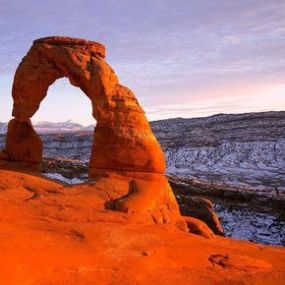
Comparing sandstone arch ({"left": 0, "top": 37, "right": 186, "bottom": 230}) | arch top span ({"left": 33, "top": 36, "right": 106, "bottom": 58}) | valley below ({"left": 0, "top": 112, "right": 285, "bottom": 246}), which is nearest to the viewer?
sandstone arch ({"left": 0, "top": 37, "right": 186, "bottom": 230})

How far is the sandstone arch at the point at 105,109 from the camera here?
11750mm

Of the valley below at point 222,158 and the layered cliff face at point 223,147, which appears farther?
the layered cliff face at point 223,147

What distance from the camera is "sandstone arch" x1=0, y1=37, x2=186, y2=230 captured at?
1175 cm

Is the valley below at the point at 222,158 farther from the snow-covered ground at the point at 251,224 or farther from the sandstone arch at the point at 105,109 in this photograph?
the sandstone arch at the point at 105,109

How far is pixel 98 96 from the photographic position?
11.9 m

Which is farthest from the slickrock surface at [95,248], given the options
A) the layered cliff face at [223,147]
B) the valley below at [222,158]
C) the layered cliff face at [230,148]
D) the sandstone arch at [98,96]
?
the layered cliff face at [230,148]

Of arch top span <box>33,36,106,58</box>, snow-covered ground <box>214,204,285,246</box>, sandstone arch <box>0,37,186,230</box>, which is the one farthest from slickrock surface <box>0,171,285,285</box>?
snow-covered ground <box>214,204,285,246</box>

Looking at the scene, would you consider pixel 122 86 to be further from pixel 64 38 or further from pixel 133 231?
pixel 133 231

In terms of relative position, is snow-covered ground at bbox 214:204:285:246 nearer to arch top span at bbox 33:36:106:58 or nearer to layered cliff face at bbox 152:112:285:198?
arch top span at bbox 33:36:106:58

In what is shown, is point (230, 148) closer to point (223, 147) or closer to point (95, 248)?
point (223, 147)

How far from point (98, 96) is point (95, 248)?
204 inches

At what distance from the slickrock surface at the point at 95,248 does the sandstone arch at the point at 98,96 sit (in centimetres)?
138

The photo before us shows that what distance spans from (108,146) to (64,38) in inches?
121

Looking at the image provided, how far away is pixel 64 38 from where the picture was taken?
38.9ft
